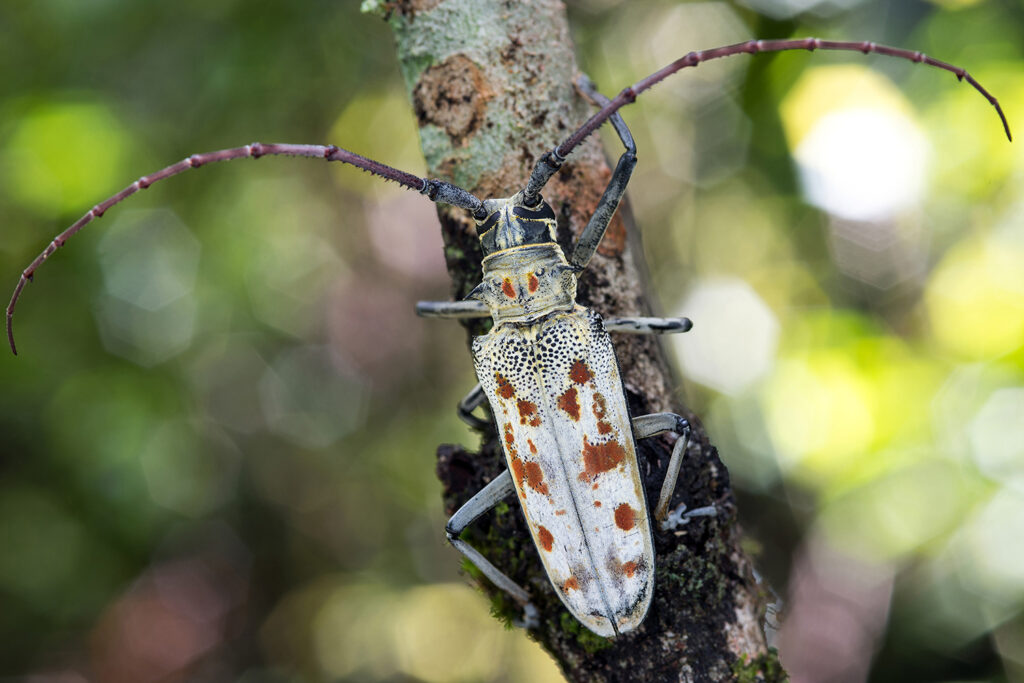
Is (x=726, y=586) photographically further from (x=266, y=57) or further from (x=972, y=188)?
(x=266, y=57)

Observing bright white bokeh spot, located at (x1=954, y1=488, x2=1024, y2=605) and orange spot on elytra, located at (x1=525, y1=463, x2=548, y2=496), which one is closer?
orange spot on elytra, located at (x1=525, y1=463, x2=548, y2=496)

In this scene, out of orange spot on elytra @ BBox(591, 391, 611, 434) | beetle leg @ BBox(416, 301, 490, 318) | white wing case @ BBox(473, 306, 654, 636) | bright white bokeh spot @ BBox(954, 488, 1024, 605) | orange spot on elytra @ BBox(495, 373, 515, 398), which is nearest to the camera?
white wing case @ BBox(473, 306, 654, 636)

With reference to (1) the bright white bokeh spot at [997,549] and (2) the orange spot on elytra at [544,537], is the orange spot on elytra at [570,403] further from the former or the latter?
(1) the bright white bokeh spot at [997,549]

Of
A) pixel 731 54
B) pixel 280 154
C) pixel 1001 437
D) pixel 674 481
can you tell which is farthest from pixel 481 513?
pixel 1001 437

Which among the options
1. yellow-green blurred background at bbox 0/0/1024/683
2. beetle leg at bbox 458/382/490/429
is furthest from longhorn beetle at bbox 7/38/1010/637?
yellow-green blurred background at bbox 0/0/1024/683

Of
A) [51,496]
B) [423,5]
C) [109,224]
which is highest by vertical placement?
[109,224]

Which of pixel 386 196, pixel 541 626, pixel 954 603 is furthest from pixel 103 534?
pixel 954 603

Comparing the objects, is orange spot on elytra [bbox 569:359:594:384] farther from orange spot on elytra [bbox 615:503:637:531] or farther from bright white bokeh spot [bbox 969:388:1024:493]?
bright white bokeh spot [bbox 969:388:1024:493]
